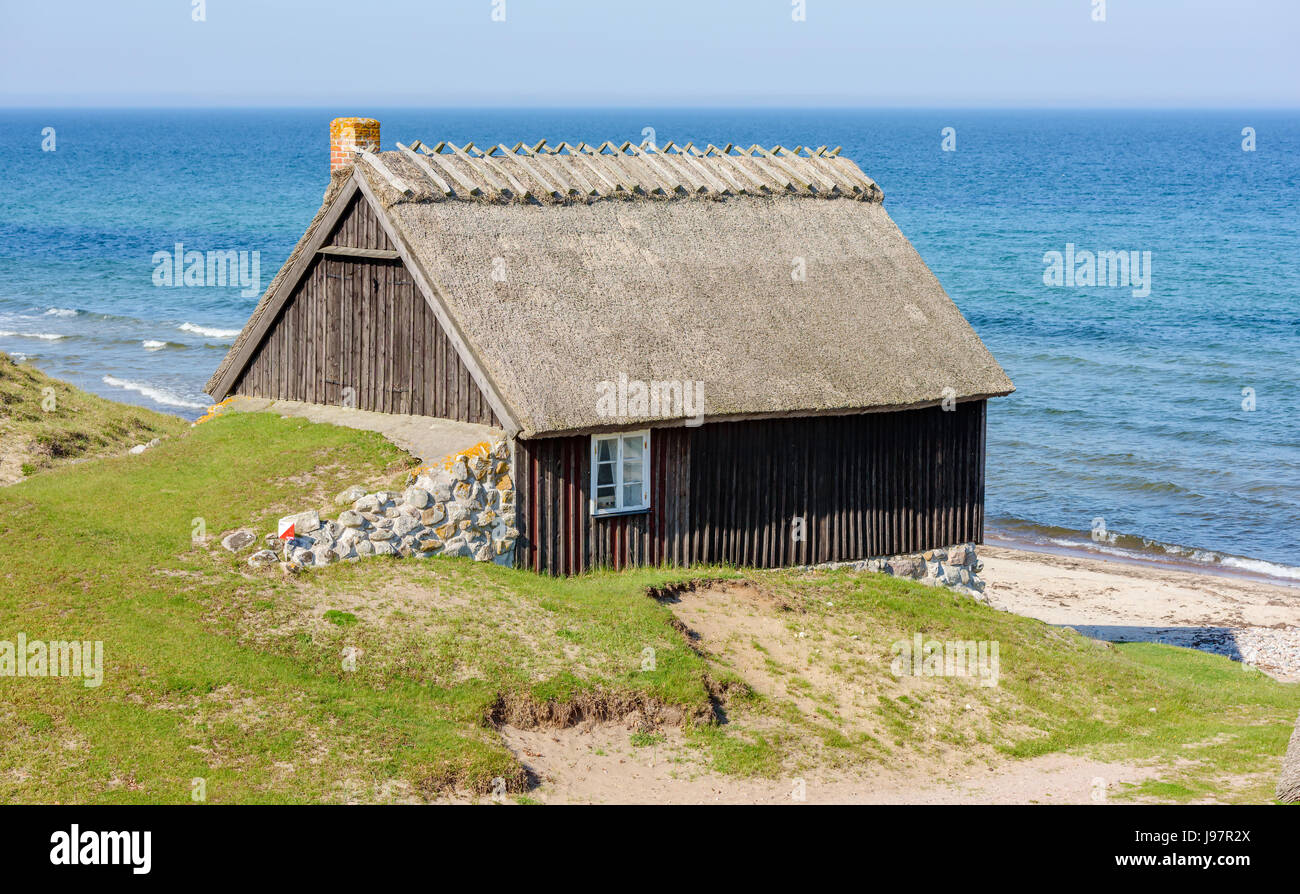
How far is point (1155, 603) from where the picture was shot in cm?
3309

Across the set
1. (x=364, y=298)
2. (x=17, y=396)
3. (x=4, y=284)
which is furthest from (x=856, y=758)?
(x=4, y=284)

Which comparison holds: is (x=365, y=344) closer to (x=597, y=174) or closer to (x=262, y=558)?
(x=597, y=174)

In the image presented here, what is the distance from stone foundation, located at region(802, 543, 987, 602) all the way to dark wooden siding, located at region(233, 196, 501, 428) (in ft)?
25.8

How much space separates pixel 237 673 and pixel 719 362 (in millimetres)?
9755

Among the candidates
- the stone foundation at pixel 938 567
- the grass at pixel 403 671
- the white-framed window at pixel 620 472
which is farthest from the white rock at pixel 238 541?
the stone foundation at pixel 938 567

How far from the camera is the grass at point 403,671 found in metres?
14.9

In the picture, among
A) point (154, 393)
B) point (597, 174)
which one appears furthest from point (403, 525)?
point (154, 393)

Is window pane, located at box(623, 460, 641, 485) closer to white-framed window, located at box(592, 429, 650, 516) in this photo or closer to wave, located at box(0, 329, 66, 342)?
white-framed window, located at box(592, 429, 650, 516)

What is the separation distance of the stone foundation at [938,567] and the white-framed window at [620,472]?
15.0 ft

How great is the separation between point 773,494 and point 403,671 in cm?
861

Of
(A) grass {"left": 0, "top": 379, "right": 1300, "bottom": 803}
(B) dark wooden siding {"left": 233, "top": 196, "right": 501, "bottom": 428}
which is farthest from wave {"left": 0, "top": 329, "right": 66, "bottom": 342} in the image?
(A) grass {"left": 0, "top": 379, "right": 1300, "bottom": 803}

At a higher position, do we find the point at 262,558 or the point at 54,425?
the point at 54,425
